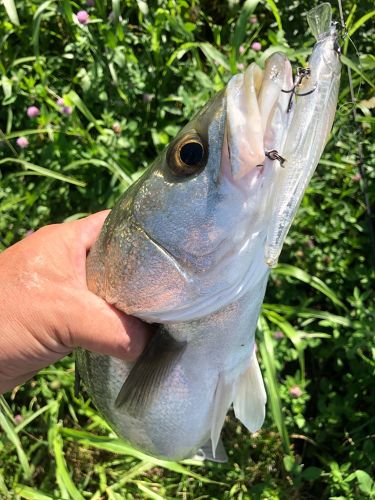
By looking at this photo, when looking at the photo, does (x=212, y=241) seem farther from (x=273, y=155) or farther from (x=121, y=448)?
(x=121, y=448)

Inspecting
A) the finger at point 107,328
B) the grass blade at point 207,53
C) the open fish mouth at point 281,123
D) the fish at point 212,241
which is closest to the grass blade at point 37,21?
the grass blade at point 207,53

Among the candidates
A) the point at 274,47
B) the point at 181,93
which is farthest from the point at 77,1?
the point at 274,47

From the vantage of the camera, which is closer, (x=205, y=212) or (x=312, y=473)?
(x=205, y=212)

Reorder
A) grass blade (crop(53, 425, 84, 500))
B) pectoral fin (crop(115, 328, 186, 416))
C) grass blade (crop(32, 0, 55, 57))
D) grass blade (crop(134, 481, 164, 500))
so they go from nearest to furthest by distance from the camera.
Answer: pectoral fin (crop(115, 328, 186, 416)) < grass blade (crop(53, 425, 84, 500)) < grass blade (crop(134, 481, 164, 500)) < grass blade (crop(32, 0, 55, 57))

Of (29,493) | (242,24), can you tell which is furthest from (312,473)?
(242,24)

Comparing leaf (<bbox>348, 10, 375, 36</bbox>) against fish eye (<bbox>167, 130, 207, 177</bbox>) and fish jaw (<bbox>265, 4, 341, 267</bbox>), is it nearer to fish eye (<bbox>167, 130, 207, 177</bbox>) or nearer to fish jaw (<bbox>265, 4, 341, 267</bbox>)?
fish jaw (<bbox>265, 4, 341, 267</bbox>)

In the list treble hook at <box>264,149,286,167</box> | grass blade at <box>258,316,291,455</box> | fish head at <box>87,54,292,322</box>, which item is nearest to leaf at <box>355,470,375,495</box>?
grass blade at <box>258,316,291,455</box>
